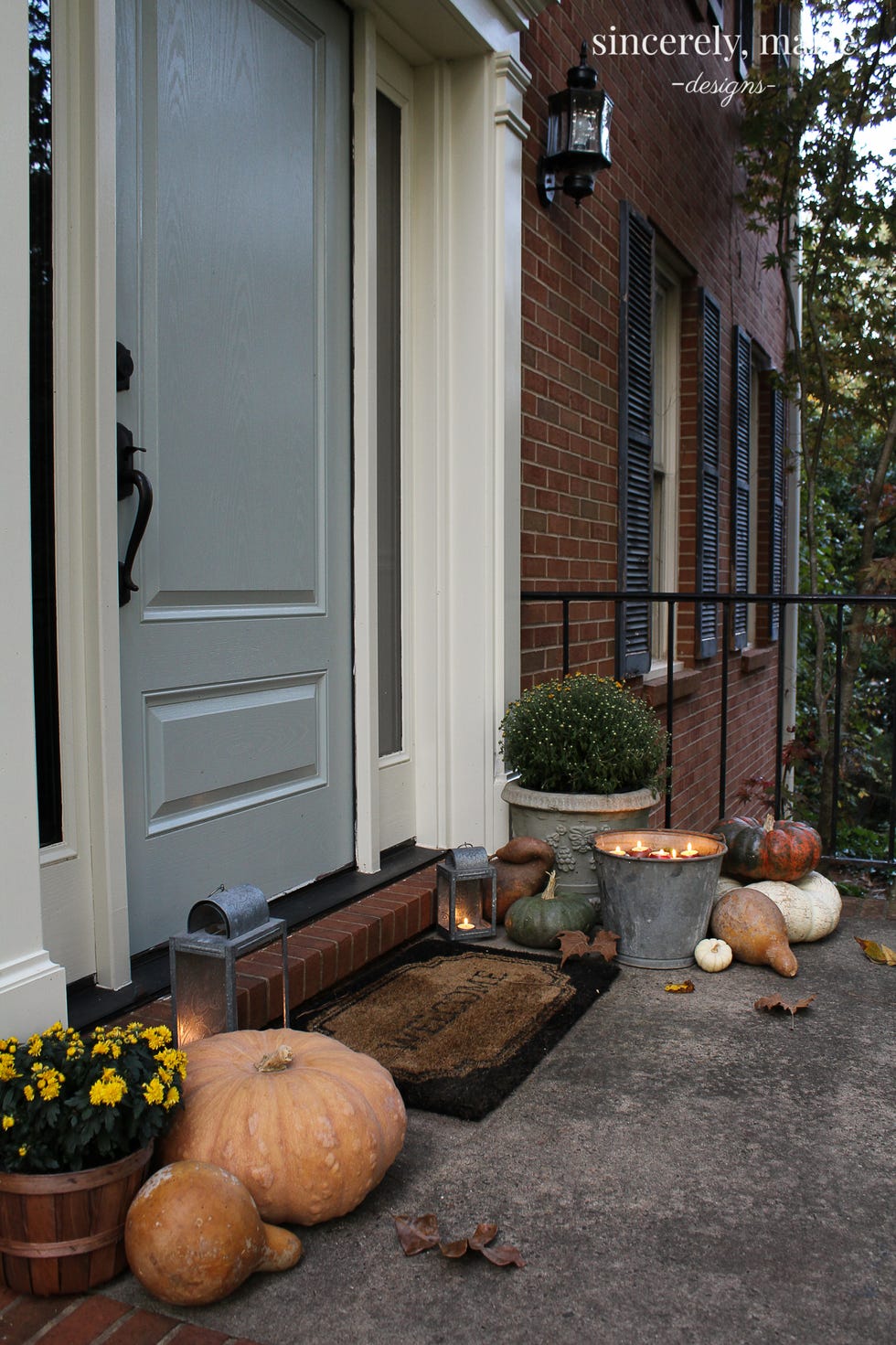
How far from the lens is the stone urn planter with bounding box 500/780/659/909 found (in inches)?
133

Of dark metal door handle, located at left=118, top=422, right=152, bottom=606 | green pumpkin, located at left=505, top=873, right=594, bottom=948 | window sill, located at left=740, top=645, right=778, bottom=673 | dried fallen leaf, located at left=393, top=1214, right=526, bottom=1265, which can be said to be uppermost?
dark metal door handle, located at left=118, top=422, right=152, bottom=606

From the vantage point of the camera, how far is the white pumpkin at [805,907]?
324 cm

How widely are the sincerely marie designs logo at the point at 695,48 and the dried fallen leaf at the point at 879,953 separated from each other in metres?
3.87

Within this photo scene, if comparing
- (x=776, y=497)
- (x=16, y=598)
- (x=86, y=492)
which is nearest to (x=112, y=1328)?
(x=16, y=598)

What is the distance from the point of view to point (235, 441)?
110 inches

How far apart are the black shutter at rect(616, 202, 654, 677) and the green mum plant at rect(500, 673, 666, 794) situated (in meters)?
1.62

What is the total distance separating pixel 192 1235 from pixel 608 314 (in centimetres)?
430

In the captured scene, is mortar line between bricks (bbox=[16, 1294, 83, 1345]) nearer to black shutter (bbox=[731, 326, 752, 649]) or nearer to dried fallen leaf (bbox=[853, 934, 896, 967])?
dried fallen leaf (bbox=[853, 934, 896, 967])

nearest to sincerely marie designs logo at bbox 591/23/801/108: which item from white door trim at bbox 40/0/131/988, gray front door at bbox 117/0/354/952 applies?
gray front door at bbox 117/0/354/952

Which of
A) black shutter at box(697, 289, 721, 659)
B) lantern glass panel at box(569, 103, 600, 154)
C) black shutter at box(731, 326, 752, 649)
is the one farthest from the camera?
black shutter at box(731, 326, 752, 649)

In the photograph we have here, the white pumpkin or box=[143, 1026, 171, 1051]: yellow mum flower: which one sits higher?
box=[143, 1026, 171, 1051]: yellow mum flower

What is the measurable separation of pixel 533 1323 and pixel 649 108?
5711 millimetres

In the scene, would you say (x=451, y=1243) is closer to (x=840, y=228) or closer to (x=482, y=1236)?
(x=482, y=1236)

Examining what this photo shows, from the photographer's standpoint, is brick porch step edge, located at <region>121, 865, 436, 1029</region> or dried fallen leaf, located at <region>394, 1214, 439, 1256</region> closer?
dried fallen leaf, located at <region>394, 1214, 439, 1256</region>
